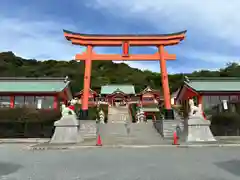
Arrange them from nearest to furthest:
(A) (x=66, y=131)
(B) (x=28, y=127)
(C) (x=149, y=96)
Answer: (A) (x=66, y=131) → (B) (x=28, y=127) → (C) (x=149, y=96)

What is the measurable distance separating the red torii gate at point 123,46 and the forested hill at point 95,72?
48265 mm

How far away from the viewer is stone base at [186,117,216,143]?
16406mm

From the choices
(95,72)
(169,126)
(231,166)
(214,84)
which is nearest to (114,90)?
(214,84)

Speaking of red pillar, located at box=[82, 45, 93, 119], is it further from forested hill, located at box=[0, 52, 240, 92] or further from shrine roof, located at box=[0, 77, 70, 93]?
forested hill, located at box=[0, 52, 240, 92]

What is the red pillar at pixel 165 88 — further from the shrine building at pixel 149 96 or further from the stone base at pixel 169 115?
the shrine building at pixel 149 96

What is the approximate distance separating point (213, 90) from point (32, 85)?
22162 millimetres

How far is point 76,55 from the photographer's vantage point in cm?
2180

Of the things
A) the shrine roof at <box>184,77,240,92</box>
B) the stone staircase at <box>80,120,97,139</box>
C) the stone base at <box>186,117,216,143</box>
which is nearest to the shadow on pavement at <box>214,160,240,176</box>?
the stone base at <box>186,117,216,143</box>

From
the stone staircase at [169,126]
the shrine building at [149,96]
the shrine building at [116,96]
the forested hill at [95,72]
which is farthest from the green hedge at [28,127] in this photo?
the forested hill at [95,72]

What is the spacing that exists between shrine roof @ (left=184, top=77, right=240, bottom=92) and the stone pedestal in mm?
18545

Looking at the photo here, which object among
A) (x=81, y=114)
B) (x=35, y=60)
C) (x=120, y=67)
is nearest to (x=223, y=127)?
(x=81, y=114)

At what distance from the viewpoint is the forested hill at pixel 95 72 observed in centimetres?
7581

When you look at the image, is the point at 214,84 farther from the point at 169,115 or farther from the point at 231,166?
the point at 231,166

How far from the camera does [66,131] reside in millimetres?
16875
